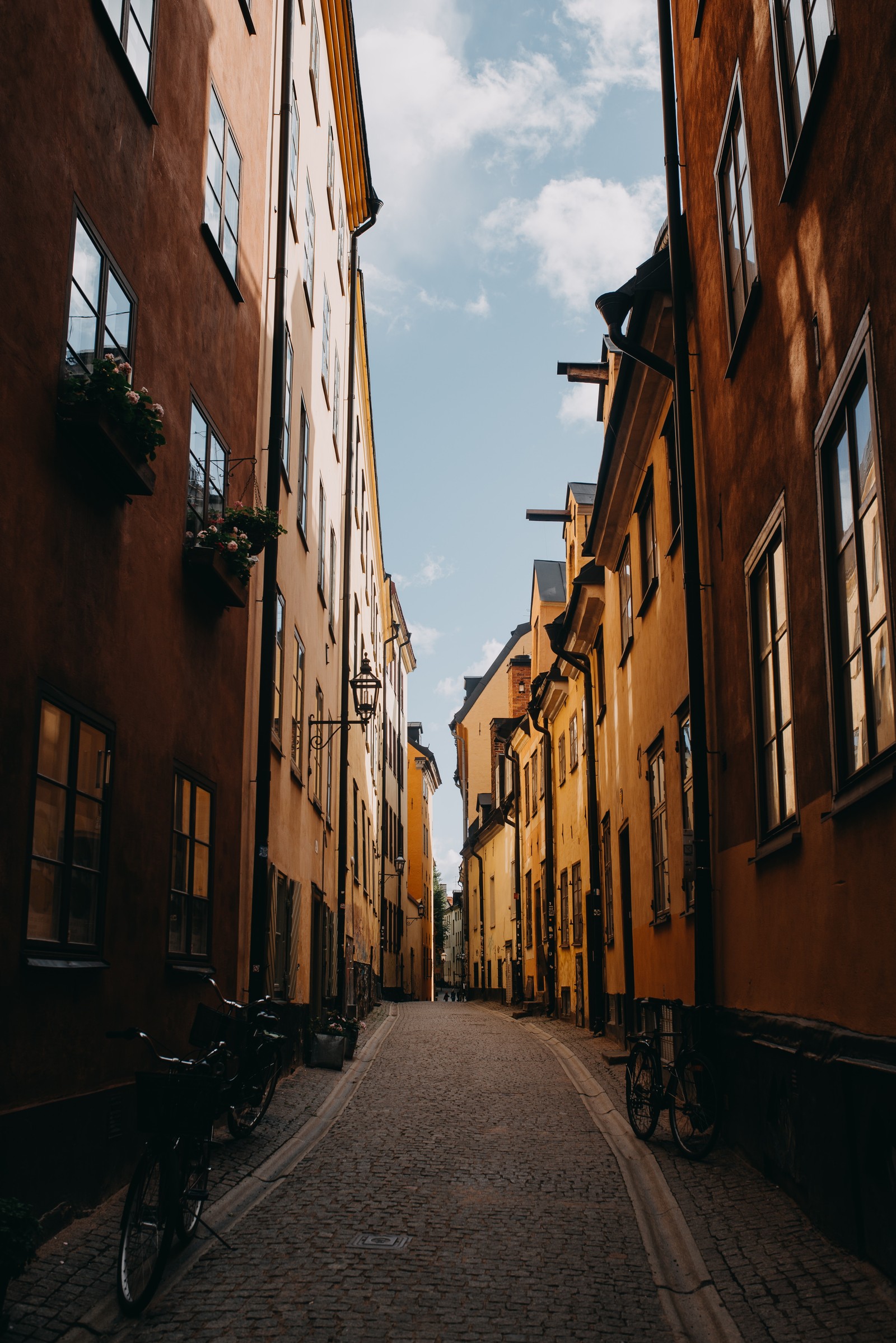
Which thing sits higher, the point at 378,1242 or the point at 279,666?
the point at 279,666

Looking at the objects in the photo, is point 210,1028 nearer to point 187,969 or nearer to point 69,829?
point 69,829

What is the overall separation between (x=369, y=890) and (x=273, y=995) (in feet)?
65.3

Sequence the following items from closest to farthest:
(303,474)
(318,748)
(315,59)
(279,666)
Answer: (279,666) < (303,474) < (318,748) < (315,59)

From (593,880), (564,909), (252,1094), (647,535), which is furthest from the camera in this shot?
(564,909)

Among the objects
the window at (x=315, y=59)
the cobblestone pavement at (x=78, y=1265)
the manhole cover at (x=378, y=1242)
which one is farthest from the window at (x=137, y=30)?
the window at (x=315, y=59)

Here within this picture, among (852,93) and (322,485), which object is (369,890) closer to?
(322,485)

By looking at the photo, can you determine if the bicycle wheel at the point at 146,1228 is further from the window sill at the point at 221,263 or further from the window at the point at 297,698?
the window at the point at 297,698

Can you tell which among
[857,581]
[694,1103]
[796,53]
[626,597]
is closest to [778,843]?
[857,581]

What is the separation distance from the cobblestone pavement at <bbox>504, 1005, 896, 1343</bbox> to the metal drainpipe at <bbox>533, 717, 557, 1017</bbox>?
18303 millimetres

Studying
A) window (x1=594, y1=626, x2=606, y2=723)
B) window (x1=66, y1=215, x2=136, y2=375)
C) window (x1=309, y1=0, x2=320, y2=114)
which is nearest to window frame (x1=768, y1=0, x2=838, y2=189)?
window (x1=66, y1=215, x2=136, y2=375)

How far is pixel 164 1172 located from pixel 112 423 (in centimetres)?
404

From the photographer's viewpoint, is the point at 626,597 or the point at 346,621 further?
the point at 346,621

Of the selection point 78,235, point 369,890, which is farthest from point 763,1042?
point 369,890

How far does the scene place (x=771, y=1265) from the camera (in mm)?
5973
